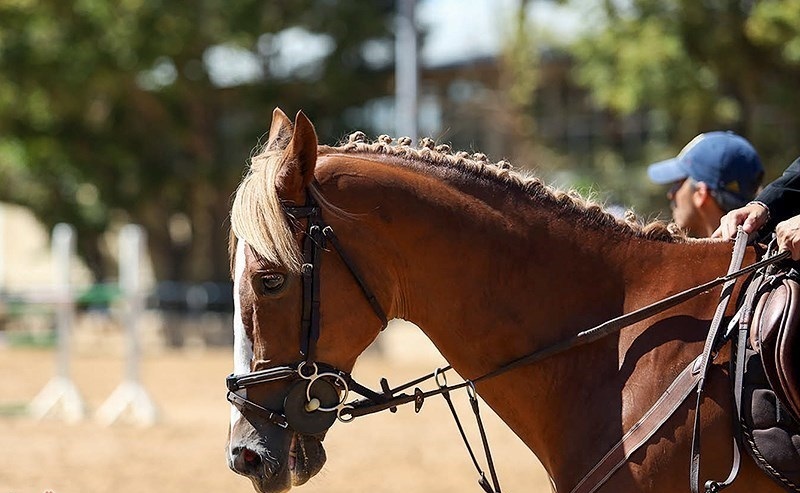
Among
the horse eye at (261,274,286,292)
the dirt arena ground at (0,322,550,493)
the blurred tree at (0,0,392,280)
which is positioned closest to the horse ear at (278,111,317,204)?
the horse eye at (261,274,286,292)

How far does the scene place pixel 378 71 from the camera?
28828 millimetres

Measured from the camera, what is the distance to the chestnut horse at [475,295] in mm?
3355

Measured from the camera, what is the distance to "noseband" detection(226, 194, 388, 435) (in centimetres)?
336

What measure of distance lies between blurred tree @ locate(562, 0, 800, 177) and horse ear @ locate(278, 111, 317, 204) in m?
13.9

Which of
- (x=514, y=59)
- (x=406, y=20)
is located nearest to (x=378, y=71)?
(x=514, y=59)

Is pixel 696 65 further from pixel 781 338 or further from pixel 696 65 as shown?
pixel 781 338

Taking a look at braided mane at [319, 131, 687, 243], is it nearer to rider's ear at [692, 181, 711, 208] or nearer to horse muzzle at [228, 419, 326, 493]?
horse muzzle at [228, 419, 326, 493]

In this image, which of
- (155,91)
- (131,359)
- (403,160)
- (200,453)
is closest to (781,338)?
(403,160)

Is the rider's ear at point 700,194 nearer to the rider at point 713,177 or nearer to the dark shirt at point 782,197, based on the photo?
the rider at point 713,177

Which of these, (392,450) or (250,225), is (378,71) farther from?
(250,225)

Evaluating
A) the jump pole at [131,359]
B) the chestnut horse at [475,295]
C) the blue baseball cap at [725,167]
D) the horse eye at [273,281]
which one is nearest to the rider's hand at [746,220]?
the chestnut horse at [475,295]

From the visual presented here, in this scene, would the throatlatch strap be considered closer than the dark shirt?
Yes

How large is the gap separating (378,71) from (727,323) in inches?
1021

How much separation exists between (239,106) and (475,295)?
26.2 meters
